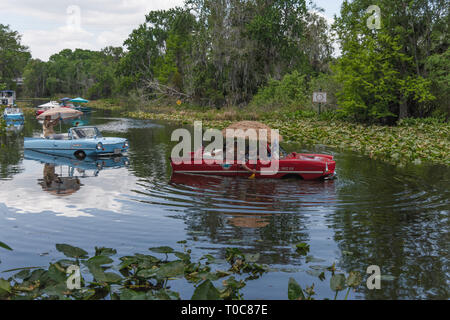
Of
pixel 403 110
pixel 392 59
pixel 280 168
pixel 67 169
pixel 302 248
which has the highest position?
pixel 392 59

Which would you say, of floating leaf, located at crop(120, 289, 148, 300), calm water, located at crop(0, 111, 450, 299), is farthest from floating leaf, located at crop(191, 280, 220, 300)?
calm water, located at crop(0, 111, 450, 299)

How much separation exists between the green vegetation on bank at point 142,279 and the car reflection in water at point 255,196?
2.77 meters

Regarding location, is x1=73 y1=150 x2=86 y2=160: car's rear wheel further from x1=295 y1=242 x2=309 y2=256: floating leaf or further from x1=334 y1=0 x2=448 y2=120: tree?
x1=334 y1=0 x2=448 y2=120: tree

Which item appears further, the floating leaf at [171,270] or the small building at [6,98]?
the small building at [6,98]

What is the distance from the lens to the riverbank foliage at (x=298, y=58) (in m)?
33.3

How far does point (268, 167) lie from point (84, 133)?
10367mm

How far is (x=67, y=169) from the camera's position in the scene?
54.1 ft

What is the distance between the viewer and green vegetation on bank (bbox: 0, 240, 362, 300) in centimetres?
505

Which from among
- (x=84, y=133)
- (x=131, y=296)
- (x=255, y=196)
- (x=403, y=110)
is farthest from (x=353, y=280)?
(x=403, y=110)

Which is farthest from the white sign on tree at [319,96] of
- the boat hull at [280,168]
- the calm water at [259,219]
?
the boat hull at [280,168]

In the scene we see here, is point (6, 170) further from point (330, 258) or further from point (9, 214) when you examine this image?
point (330, 258)

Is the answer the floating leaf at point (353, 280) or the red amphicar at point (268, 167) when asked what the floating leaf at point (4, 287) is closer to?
the floating leaf at point (353, 280)

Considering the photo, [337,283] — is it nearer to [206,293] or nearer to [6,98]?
[206,293]

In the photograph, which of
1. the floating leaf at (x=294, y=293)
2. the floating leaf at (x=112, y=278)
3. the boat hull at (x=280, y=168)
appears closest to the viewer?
the floating leaf at (x=294, y=293)
